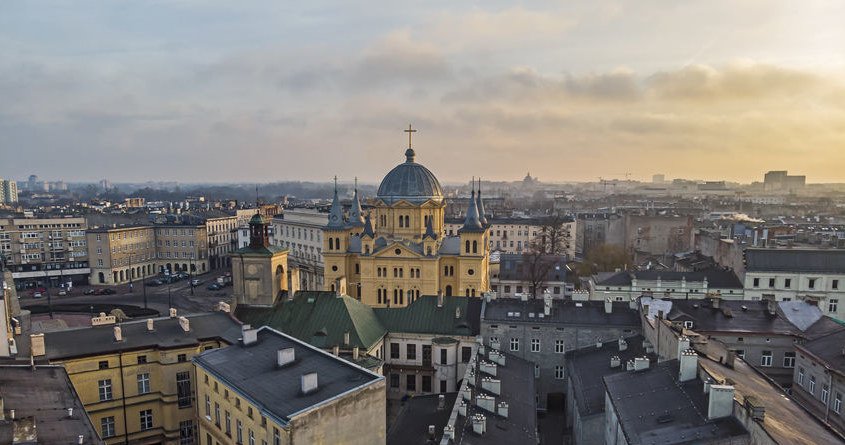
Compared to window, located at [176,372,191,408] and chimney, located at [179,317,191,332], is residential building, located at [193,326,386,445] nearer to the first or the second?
window, located at [176,372,191,408]

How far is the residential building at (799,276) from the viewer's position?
5678 cm

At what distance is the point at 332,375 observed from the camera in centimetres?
2772

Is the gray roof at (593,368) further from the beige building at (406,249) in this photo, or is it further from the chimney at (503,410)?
the beige building at (406,249)

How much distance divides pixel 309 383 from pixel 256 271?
21934 millimetres

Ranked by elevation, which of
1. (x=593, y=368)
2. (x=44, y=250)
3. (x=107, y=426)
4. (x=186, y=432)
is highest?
(x=593, y=368)

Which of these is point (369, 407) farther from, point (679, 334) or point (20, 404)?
point (679, 334)

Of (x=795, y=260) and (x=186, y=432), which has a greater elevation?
(x=795, y=260)

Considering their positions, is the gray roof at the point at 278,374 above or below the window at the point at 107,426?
above

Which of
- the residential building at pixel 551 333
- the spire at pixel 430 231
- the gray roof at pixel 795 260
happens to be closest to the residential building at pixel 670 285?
the gray roof at pixel 795 260

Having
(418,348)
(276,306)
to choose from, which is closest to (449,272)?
(418,348)

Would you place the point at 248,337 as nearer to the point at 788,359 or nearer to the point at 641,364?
the point at 641,364

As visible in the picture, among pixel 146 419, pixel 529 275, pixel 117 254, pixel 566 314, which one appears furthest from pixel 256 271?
pixel 117 254

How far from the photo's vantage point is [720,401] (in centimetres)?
2181

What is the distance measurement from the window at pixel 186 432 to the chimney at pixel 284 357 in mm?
11606
